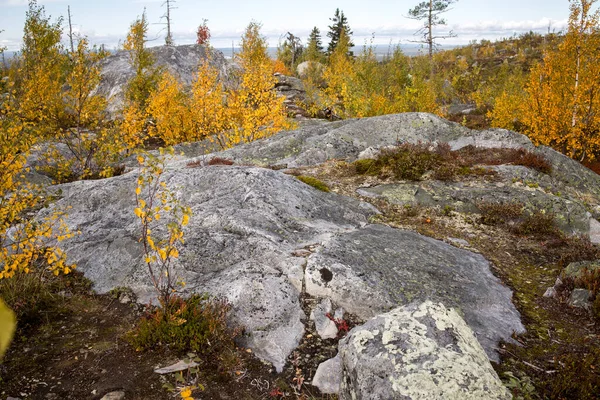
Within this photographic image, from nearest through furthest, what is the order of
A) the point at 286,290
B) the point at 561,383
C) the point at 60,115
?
the point at 561,383 < the point at 286,290 < the point at 60,115

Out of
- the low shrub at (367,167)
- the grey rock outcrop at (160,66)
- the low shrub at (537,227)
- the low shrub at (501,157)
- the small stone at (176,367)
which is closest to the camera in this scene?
the small stone at (176,367)

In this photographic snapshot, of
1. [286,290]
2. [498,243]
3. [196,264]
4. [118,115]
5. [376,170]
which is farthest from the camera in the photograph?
[118,115]

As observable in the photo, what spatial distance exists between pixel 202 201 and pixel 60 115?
64.1ft

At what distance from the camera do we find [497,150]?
15141mm

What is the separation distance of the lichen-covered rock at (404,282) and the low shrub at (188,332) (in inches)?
60.3

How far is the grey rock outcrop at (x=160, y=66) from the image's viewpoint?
111 ft

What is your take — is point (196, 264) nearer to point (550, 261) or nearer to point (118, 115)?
point (550, 261)

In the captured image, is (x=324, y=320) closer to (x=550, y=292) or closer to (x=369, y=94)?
(x=550, y=292)

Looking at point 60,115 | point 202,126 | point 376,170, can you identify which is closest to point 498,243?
point 376,170

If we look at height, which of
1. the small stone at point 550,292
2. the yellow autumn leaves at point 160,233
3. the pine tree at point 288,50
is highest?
the pine tree at point 288,50

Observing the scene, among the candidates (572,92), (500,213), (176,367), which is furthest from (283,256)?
(572,92)

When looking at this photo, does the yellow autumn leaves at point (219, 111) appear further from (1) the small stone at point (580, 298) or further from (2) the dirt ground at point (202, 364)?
(1) the small stone at point (580, 298)

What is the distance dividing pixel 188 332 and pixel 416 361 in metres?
3.16

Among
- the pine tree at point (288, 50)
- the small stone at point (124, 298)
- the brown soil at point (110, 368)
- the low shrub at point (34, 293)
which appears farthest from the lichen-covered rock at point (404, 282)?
the pine tree at point (288, 50)
